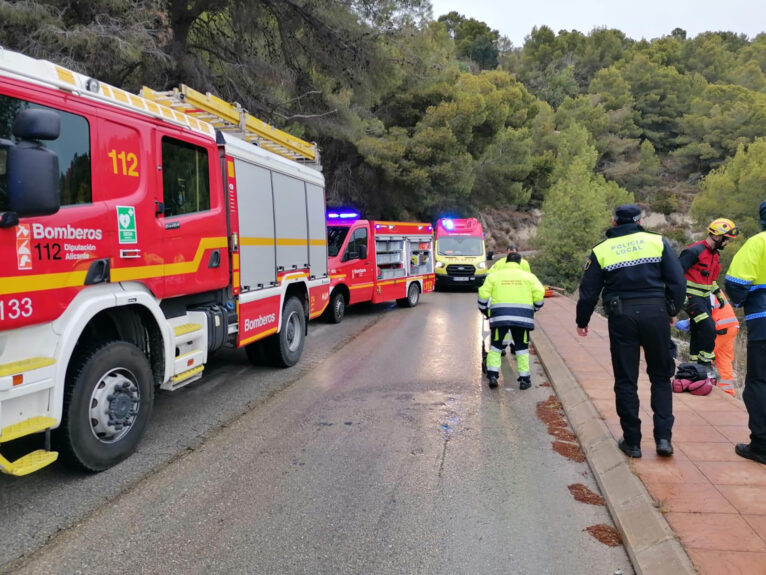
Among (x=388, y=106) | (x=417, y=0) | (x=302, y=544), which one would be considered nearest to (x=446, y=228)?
(x=388, y=106)

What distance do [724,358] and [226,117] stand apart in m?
6.81

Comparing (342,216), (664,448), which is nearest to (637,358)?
(664,448)

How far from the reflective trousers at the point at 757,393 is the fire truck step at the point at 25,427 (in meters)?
4.92

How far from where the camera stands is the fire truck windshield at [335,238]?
471 inches

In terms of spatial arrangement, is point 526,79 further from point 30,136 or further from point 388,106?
point 30,136

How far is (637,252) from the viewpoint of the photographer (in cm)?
410

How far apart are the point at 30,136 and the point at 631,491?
14.1 feet

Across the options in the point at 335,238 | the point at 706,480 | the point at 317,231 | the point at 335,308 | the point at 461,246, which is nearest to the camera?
the point at 706,480

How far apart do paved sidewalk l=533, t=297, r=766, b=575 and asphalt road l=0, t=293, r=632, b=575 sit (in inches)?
16.5

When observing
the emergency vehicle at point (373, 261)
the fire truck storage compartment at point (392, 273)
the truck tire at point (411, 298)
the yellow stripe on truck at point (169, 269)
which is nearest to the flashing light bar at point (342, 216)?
the emergency vehicle at point (373, 261)

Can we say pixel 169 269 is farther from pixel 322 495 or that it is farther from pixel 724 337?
pixel 724 337

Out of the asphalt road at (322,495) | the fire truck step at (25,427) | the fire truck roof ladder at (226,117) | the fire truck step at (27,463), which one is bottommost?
the asphalt road at (322,495)

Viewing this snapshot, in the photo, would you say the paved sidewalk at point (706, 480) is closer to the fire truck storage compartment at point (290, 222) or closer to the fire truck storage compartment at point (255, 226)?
the fire truck storage compartment at point (255, 226)

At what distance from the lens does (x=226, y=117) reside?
621cm
